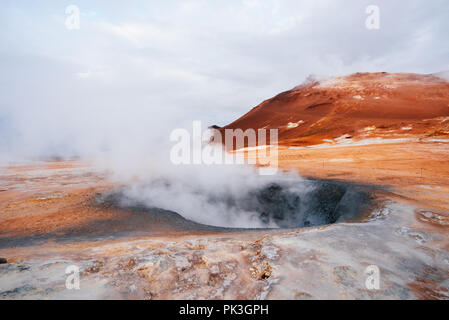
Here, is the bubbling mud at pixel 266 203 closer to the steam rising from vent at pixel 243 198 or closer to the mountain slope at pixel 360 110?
the steam rising from vent at pixel 243 198

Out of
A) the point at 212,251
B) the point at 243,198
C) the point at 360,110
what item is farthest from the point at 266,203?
the point at 360,110

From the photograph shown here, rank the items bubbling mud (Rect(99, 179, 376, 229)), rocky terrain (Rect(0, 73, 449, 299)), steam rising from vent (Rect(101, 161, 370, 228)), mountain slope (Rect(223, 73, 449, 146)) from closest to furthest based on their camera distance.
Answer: rocky terrain (Rect(0, 73, 449, 299)) → bubbling mud (Rect(99, 179, 376, 229)) → steam rising from vent (Rect(101, 161, 370, 228)) → mountain slope (Rect(223, 73, 449, 146))

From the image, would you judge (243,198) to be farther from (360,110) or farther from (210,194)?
(360,110)

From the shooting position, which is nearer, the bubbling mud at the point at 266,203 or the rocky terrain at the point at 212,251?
the rocky terrain at the point at 212,251

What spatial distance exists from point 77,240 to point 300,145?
2240cm

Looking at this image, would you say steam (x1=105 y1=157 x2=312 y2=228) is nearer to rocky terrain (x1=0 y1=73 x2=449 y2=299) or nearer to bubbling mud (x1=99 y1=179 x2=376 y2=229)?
bubbling mud (x1=99 y1=179 x2=376 y2=229)

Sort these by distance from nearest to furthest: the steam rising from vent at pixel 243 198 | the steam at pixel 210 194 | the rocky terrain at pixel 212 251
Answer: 1. the rocky terrain at pixel 212 251
2. the steam rising from vent at pixel 243 198
3. the steam at pixel 210 194

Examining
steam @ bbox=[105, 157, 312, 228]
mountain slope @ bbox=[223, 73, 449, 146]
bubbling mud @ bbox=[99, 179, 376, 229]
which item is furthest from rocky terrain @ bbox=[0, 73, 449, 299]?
mountain slope @ bbox=[223, 73, 449, 146]

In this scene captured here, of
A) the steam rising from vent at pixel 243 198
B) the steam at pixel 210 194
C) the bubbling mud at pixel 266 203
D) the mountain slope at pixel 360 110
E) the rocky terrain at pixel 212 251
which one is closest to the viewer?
the rocky terrain at pixel 212 251

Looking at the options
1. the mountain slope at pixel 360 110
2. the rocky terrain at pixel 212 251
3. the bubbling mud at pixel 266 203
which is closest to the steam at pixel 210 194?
the bubbling mud at pixel 266 203

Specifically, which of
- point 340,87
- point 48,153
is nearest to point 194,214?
point 48,153
